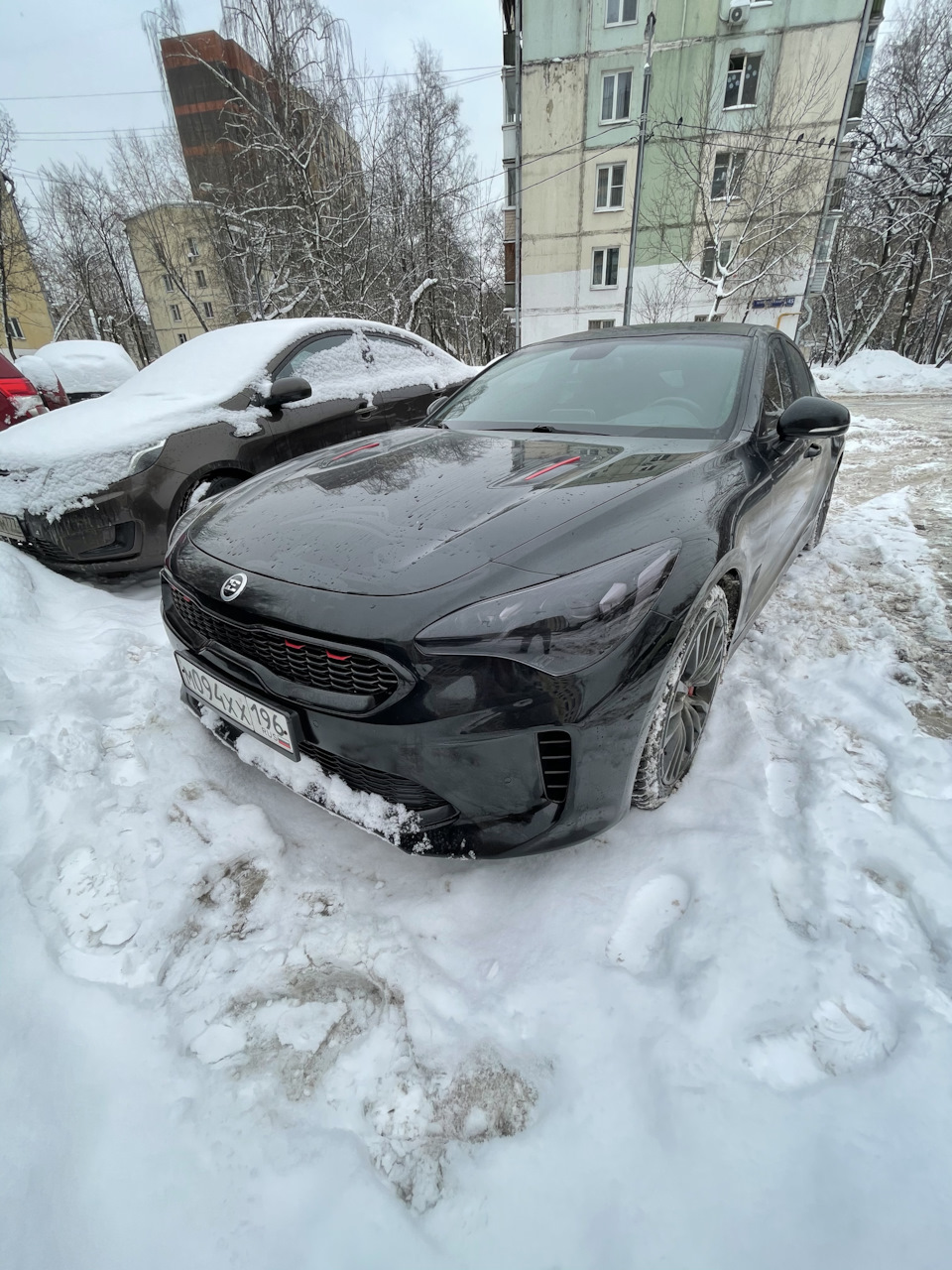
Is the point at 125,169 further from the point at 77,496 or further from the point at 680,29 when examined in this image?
the point at 77,496

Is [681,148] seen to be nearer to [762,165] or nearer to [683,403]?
[762,165]

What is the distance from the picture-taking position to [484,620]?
123 cm

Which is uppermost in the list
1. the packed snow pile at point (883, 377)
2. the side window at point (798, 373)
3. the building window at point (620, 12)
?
the building window at point (620, 12)

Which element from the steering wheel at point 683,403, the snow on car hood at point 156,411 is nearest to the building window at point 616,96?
the snow on car hood at point 156,411

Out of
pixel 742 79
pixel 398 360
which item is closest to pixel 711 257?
pixel 742 79

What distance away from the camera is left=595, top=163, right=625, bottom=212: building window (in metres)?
19.4

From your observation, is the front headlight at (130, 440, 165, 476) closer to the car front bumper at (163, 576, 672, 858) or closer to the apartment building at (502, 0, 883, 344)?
the car front bumper at (163, 576, 672, 858)

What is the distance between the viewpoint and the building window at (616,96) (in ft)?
61.7

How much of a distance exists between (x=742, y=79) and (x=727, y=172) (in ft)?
10.2

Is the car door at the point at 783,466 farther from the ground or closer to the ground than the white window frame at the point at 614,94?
closer to the ground

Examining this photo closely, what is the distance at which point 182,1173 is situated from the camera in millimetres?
1036

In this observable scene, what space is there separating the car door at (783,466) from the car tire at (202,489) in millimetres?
2566

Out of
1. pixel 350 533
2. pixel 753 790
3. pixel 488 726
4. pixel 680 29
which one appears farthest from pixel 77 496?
pixel 680 29

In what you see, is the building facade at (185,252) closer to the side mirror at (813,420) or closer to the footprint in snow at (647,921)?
the side mirror at (813,420)
